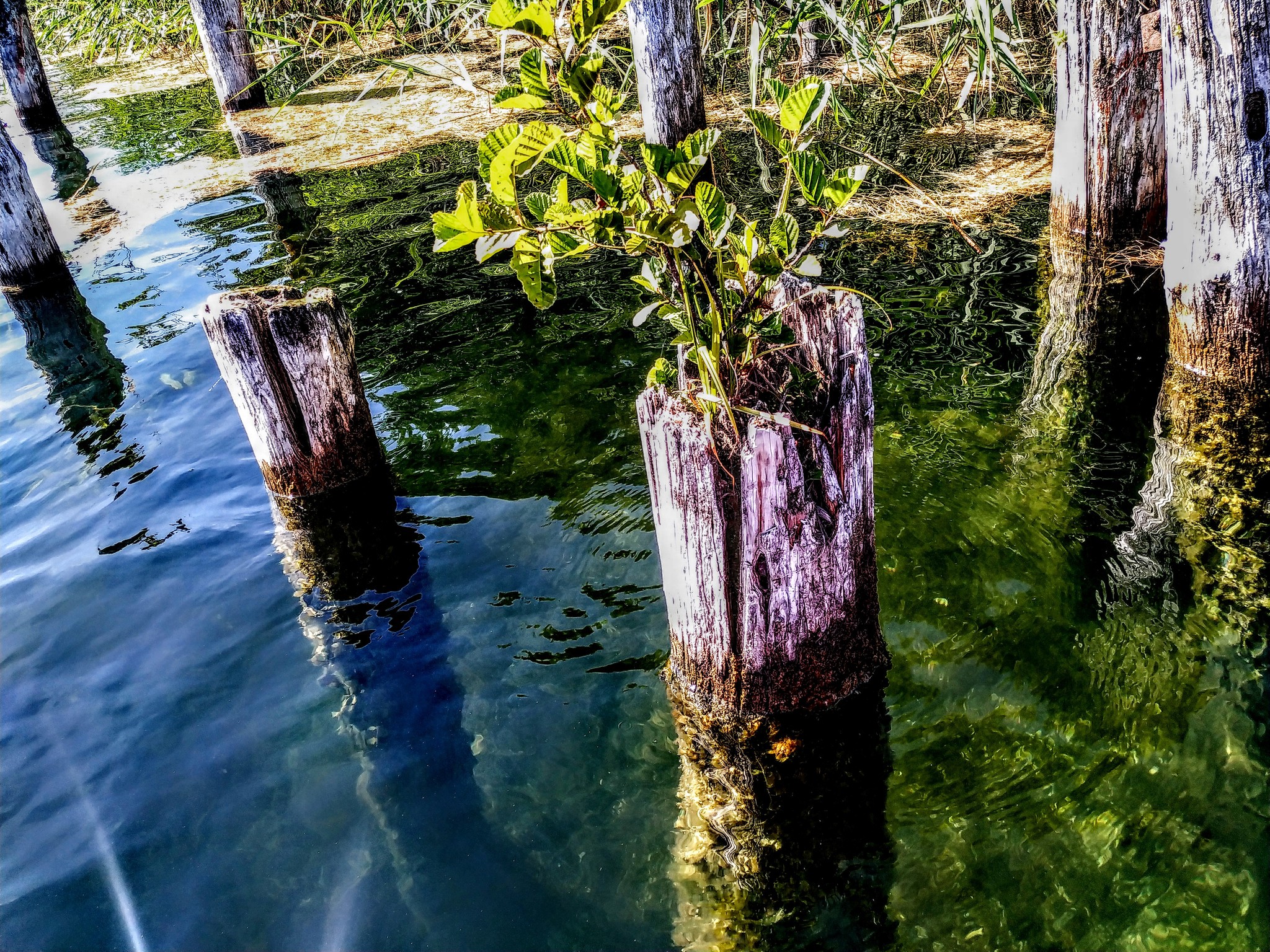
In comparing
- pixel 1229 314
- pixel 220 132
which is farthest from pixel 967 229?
pixel 220 132

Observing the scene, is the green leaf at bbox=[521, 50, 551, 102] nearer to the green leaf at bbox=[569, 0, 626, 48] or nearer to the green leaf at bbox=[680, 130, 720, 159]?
the green leaf at bbox=[569, 0, 626, 48]

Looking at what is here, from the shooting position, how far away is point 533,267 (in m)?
1.83

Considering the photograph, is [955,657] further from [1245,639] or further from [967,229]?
[967,229]

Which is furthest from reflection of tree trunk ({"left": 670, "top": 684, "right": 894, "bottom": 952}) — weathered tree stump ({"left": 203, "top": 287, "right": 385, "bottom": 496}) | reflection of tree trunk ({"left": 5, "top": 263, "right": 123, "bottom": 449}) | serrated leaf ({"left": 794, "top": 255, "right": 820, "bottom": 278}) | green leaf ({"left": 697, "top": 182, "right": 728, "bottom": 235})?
reflection of tree trunk ({"left": 5, "top": 263, "right": 123, "bottom": 449})

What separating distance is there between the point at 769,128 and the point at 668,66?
3.93 metres

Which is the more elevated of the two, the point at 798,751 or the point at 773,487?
the point at 773,487

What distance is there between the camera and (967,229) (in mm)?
5496

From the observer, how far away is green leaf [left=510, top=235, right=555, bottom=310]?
182 centimetres

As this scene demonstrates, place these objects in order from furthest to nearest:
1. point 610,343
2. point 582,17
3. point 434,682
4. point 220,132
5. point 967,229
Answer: point 220,132
point 967,229
point 610,343
point 434,682
point 582,17

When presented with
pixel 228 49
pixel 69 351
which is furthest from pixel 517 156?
pixel 228 49

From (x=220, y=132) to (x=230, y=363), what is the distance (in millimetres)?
8564

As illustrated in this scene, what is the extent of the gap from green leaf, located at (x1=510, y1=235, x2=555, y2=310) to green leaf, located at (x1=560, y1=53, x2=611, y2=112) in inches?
11.9

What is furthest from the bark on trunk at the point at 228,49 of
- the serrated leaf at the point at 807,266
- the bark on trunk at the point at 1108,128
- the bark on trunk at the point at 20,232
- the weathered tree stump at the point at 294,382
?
the serrated leaf at the point at 807,266

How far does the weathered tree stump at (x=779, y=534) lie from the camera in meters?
1.89
